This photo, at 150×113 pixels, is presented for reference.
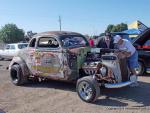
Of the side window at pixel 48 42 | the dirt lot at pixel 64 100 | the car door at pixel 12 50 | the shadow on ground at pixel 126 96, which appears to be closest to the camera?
the dirt lot at pixel 64 100

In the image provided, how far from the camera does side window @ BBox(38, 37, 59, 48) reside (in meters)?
9.54

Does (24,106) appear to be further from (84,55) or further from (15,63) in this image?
(15,63)

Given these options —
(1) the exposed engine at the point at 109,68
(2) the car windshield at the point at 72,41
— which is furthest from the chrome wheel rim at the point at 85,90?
(2) the car windshield at the point at 72,41

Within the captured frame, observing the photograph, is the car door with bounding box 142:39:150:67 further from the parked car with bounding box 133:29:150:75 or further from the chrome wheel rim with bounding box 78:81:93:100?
the chrome wheel rim with bounding box 78:81:93:100

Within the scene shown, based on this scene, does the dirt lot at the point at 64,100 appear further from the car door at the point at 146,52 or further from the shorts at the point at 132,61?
the car door at the point at 146,52

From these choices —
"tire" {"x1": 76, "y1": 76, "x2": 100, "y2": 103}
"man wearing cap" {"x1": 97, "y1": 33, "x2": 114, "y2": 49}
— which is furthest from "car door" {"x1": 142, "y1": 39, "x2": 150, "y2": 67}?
"tire" {"x1": 76, "y1": 76, "x2": 100, "y2": 103}

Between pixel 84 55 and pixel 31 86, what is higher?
pixel 84 55

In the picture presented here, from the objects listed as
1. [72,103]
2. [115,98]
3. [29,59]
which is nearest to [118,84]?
[115,98]

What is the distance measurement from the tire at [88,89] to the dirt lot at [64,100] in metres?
0.17

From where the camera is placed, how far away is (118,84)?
8.07m

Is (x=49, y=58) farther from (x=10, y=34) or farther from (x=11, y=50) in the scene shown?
(x=10, y=34)

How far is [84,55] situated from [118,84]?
1.49 meters

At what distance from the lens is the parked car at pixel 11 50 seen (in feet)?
72.1

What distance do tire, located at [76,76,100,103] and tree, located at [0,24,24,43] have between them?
2140 inches
